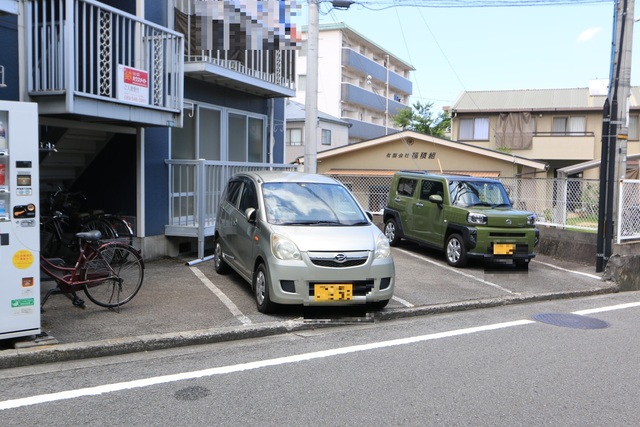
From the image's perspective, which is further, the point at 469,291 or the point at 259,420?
the point at 469,291

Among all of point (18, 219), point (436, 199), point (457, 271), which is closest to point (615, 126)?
point (436, 199)

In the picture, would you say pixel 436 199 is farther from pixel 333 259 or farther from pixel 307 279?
pixel 307 279

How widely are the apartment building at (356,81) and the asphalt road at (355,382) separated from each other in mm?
32906

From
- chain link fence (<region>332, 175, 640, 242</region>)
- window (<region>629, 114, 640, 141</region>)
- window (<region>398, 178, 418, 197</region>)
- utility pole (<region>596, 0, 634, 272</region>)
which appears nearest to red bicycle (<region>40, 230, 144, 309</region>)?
window (<region>398, 178, 418, 197</region>)

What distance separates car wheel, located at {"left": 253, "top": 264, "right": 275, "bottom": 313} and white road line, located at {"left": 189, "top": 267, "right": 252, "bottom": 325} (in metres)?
0.27

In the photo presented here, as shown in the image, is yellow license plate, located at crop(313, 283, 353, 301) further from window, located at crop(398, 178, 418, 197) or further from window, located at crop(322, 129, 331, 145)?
window, located at crop(322, 129, 331, 145)

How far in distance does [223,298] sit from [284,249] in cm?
144

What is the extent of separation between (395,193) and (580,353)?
759 centimetres

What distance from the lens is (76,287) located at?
6.40m

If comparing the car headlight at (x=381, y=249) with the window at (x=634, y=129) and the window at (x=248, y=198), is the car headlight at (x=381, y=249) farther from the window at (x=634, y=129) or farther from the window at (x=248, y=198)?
the window at (x=634, y=129)

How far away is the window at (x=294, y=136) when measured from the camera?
113 feet

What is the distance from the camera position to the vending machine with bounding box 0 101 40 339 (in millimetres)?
5215

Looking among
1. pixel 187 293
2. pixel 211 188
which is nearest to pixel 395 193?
pixel 211 188

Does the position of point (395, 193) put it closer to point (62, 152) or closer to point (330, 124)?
point (62, 152)
